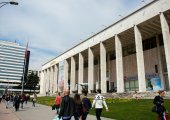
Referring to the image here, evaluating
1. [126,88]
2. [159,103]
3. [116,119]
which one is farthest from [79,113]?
[126,88]

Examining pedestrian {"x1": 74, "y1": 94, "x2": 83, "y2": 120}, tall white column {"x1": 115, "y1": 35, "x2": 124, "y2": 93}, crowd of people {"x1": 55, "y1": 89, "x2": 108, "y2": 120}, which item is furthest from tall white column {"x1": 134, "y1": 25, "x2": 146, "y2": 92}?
pedestrian {"x1": 74, "y1": 94, "x2": 83, "y2": 120}

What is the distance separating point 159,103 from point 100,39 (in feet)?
125

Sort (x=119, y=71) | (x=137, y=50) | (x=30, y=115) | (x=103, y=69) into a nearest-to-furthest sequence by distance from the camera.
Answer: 1. (x=30, y=115)
2. (x=137, y=50)
3. (x=119, y=71)
4. (x=103, y=69)

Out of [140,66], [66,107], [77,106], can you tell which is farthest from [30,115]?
[140,66]

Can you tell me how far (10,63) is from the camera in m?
149

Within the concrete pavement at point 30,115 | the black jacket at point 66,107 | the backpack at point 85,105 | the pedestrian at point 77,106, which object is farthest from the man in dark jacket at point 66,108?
the concrete pavement at point 30,115

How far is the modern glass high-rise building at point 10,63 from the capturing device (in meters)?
143

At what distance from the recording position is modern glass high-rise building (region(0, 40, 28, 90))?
143 metres

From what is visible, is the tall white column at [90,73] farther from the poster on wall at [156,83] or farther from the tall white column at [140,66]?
the tall white column at [140,66]

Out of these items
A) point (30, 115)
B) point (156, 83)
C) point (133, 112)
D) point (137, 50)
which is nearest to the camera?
point (133, 112)

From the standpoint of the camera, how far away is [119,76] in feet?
125

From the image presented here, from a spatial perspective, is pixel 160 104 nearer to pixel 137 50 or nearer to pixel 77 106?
pixel 77 106

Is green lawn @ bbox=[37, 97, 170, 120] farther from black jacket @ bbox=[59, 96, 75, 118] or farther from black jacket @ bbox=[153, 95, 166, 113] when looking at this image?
black jacket @ bbox=[59, 96, 75, 118]

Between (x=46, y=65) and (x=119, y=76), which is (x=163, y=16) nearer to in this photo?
(x=119, y=76)
